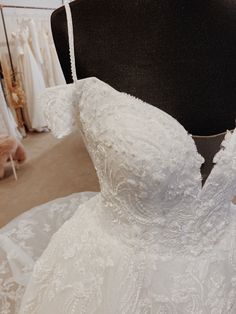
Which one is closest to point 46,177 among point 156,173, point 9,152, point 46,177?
point 46,177

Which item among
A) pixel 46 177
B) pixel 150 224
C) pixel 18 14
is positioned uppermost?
pixel 18 14

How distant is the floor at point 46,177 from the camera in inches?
74.2

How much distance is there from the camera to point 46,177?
7.20 ft

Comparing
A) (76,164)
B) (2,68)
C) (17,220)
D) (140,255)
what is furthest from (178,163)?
(2,68)

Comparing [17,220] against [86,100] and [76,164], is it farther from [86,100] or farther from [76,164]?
[76,164]

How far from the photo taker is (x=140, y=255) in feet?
1.65

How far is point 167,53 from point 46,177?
5.85ft

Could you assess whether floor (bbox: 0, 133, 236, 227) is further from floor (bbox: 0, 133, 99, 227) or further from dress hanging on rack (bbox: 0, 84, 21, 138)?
dress hanging on rack (bbox: 0, 84, 21, 138)

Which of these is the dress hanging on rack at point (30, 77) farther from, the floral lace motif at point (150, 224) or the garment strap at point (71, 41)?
the floral lace motif at point (150, 224)

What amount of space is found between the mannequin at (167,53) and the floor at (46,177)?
1.36 meters

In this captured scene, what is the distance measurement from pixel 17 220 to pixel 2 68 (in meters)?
2.06

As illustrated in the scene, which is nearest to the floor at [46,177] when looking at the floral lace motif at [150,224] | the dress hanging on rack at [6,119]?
the dress hanging on rack at [6,119]

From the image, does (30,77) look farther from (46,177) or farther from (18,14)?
(46,177)

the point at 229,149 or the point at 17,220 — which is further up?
the point at 229,149
